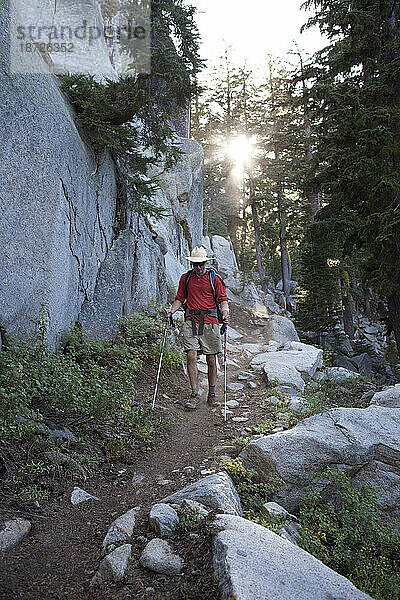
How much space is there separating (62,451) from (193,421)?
113 inches

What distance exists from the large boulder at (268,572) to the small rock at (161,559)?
1.01 feet

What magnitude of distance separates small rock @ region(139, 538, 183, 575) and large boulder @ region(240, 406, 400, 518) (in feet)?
6.53

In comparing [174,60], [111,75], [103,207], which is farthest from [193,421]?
[111,75]

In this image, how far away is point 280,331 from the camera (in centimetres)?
1803

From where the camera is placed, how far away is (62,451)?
4652 mm

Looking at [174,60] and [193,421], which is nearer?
[193,421]

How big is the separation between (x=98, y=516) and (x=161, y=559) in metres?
1.09

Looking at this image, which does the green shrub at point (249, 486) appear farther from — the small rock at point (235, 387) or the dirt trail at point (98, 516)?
the small rock at point (235, 387)

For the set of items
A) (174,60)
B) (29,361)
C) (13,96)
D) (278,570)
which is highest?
(174,60)

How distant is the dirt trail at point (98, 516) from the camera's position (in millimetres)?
2771

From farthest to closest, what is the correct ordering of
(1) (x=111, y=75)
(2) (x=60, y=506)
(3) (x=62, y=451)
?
1. (1) (x=111, y=75)
2. (3) (x=62, y=451)
3. (2) (x=60, y=506)

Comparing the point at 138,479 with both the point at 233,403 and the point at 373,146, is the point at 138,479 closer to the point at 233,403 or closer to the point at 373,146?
the point at 233,403

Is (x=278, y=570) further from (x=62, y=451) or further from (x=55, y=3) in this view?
(x=55, y=3)

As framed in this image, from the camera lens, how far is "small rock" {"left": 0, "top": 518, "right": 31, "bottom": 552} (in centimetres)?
309
